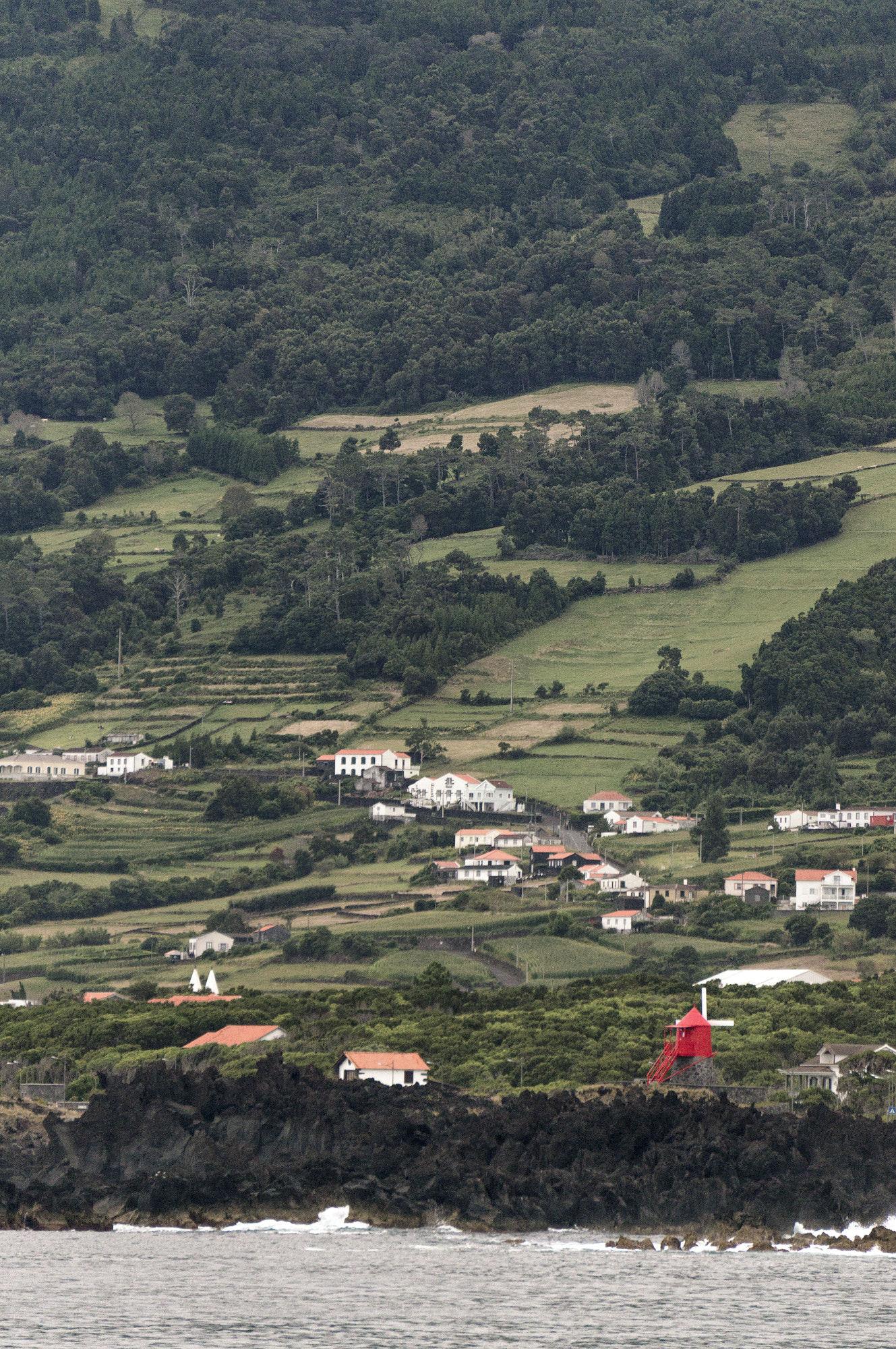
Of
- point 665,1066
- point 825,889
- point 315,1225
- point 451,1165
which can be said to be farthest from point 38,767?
point 451,1165

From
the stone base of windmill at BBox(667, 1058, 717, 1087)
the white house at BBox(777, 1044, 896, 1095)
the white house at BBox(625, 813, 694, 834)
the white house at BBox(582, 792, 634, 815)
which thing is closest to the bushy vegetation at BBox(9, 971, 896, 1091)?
the white house at BBox(777, 1044, 896, 1095)

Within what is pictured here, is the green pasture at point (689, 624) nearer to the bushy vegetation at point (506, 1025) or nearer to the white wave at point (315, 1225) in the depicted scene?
the bushy vegetation at point (506, 1025)

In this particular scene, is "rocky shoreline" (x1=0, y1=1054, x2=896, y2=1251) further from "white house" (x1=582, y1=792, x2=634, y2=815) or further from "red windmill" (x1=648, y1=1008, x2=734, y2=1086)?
"white house" (x1=582, y1=792, x2=634, y2=815)

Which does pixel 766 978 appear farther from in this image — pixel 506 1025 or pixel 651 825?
pixel 651 825

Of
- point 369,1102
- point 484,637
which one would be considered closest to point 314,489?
point 484,637

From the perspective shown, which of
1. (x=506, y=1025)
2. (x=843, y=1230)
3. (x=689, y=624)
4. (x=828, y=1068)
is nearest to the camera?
(x=843, y=1230)

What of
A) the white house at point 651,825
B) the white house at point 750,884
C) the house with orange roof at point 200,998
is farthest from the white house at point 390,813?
the house with orange roof at point 200,998
